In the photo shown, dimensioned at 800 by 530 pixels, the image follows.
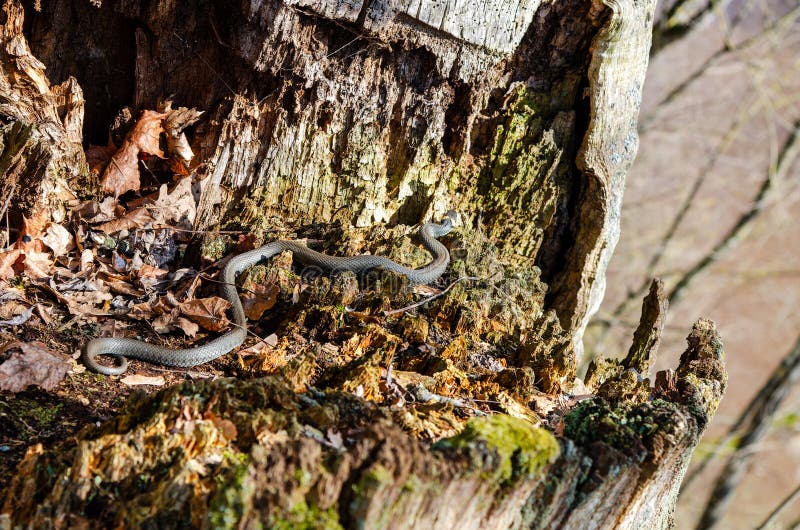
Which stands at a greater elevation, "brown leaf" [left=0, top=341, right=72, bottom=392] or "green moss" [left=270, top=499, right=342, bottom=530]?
"green moss" [left=270, top=499, right=342, bottom=530]

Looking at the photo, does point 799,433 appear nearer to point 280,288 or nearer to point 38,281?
point 280,288

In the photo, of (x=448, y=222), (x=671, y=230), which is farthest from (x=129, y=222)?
(x=671, y=230)

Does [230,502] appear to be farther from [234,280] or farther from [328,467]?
[234,280]

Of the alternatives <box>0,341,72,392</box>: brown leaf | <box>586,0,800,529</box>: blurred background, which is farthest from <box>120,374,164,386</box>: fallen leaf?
<box>586,0,800,529</box>: blurred background

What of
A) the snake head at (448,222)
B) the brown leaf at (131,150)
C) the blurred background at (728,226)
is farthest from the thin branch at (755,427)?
the brown leaf at (131,150)

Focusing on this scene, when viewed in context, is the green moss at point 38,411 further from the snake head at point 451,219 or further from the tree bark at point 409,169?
the snake head at point 451,219

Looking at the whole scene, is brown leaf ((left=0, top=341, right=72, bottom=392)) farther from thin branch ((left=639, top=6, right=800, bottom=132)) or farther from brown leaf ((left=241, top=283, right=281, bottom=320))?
thin branch ((left=639, top=6, right=800, bottom=132))
